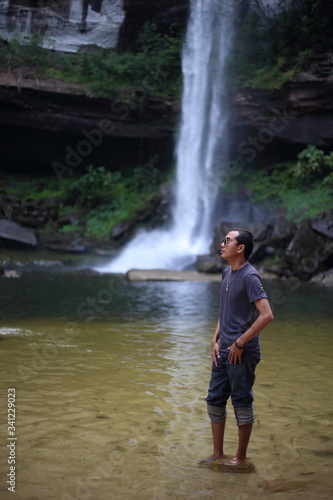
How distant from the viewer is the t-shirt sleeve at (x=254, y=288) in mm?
3525

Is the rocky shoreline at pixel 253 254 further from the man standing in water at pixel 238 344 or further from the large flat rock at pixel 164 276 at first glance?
the man standing in water at pixel 238 344

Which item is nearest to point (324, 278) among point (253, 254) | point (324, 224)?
point (324, 224)

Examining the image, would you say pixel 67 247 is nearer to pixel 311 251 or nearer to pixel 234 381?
pixel 311 251

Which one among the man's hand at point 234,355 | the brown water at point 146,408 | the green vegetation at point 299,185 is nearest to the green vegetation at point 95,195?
the green vegetation at point 299,185

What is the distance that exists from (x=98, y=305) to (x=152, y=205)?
53.7ft

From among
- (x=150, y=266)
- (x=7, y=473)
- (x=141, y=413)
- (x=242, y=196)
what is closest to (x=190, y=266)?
(x=150, y=266)

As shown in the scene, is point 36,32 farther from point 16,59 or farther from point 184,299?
point 184,299

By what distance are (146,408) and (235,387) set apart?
1.38m

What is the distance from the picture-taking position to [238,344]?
3.48 meters

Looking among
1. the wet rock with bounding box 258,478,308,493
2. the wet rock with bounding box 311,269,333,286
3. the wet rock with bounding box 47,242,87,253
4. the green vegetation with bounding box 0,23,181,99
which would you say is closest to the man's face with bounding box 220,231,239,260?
the wet rock with bounding box 258,478,308,493

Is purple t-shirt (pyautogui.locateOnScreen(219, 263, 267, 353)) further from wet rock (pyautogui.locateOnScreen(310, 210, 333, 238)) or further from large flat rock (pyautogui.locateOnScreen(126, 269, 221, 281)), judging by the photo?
wet rock (pyautogui.locateOnScreen(310, 210, 333, 238))

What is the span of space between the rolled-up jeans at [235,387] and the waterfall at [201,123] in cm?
2231

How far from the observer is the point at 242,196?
86.1ft

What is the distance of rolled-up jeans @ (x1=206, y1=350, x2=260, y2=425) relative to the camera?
11.4 ft
